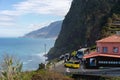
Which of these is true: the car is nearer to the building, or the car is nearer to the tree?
the building

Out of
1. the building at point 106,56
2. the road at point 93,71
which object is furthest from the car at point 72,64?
the building at point 106,56

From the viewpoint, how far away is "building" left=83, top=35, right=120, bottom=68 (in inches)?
1923

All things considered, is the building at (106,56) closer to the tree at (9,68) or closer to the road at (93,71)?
the road at (93,71)

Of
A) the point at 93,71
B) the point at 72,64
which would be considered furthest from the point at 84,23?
the point at 93,71

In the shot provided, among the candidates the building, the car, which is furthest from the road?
the building

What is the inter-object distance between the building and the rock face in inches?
2125

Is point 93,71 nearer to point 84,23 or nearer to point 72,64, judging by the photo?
point 72,64

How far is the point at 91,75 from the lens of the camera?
1756 inches

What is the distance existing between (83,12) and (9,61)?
110932 millimetres

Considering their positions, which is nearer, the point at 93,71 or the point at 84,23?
the point at 93,71

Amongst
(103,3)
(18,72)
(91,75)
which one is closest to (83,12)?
(103,3)

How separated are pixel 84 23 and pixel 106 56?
262 ft

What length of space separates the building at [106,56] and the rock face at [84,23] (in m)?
54.0

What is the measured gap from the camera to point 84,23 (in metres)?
129
